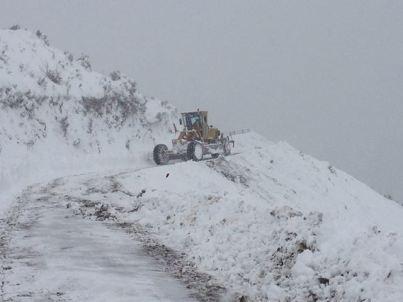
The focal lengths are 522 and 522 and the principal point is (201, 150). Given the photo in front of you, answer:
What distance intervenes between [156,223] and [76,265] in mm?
3882

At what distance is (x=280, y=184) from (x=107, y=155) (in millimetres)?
9281

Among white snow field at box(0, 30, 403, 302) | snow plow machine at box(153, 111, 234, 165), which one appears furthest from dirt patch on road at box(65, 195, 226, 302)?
snow plow machine at box(153, 111, 234, 165)

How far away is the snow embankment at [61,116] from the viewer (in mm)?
23769

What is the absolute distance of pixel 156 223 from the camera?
11.7m

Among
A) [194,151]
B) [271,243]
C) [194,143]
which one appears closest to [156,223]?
[271,243]

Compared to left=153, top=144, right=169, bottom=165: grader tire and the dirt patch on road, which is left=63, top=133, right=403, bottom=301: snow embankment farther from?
left=153, top=144, right=169, bottom=165: grader tire

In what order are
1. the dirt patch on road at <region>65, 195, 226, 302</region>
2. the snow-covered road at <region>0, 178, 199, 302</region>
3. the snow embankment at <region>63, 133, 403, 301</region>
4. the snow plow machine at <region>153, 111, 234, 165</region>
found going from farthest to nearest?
the snow plow machine at <region>153, 111, 234, 165</region>, the dirt patch on road at <region>65, 195, 226, 302</region>, the snow-covered road at <region>0, 178, 199, 302</region>, the snow embankment at <region>63, 133, 403, 301</region>

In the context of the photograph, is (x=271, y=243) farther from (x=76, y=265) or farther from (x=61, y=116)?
(x=61, y=116)

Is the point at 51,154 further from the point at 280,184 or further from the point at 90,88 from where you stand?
the point at 280,184

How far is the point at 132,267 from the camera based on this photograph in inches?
317

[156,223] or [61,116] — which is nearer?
[156,223]

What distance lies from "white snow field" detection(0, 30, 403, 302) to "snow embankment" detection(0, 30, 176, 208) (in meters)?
0.10

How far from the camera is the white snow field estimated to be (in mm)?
6695

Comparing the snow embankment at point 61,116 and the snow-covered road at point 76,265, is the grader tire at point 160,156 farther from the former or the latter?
the snow-covered road at point 76,265
